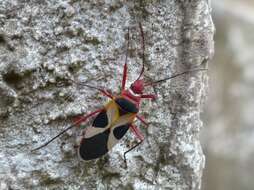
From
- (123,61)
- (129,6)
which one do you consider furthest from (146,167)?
(129,6)

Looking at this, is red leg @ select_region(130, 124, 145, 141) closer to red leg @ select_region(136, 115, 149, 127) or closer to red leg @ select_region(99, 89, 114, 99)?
red leg @ select_region(136, 115, 149, 127)

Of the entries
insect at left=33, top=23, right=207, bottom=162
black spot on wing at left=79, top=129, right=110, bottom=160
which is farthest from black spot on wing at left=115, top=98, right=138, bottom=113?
black spot on wing at left=79, top=129, right=110, bottom=160

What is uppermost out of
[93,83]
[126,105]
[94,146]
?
[93,83]

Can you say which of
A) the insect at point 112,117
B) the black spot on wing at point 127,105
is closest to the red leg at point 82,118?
the insect at point 112,117

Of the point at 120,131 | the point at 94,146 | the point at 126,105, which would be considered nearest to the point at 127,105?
the point at 126,105

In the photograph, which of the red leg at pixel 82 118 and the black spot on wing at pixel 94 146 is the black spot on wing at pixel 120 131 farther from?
the red leg at pixel 82 118

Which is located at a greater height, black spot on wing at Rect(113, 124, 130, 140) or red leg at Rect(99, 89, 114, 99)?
red leg at Rect(99, 89, 114, 99)

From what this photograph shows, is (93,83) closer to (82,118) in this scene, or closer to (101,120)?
(82,118)
